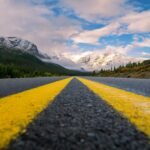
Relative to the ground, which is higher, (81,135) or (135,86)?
(81,135)

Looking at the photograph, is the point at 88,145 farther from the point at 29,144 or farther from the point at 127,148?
the point at 29,144

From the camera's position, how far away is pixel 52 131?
115 inches

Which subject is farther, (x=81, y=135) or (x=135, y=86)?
(x=135, y=86)

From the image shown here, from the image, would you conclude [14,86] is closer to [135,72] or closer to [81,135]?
[81,135]

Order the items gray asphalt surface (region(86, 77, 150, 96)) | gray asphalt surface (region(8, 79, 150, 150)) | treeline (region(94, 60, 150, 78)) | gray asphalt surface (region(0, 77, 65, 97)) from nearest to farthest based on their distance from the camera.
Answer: gray asphalt surface (region(8, 79, 150, 150)) → gray asphalt surface (region(0, 77, 65, 97)) → gray asphalt surface (region(86, 77, 150, 96)) → treeline (region(94, 60, 150, 78))

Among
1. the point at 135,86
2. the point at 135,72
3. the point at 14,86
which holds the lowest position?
the point at 135,86

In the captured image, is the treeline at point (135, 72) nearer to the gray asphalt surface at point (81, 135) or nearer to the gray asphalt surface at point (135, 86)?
the gray asphalt surface at point (135, 86)

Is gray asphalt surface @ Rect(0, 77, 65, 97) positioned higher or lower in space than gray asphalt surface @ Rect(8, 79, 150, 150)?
lower

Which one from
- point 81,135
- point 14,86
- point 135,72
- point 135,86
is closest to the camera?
point 81,135

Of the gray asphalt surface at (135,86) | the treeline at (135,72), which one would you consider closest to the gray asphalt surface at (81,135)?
the gray asphalt surface at (135,86)

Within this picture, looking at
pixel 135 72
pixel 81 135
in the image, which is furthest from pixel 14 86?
pixel 135 72

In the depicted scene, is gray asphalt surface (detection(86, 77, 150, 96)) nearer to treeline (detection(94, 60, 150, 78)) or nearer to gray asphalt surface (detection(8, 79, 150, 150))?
gray asphalt surface (detection(8, 79, 150, 150))

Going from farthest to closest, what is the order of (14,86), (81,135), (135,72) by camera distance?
(135,72) < (14,86) < (81,135)

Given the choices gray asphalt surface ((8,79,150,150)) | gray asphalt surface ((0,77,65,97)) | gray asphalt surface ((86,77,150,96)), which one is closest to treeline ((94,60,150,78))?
gray asphalt surface ((86,77,150,96))
